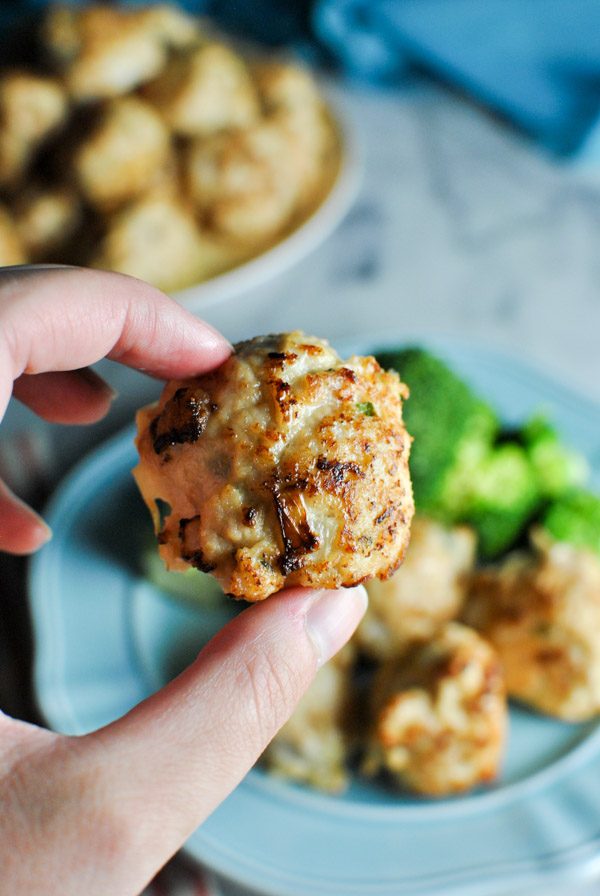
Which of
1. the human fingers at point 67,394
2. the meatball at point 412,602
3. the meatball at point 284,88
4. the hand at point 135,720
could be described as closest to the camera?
the hand at point 135,720

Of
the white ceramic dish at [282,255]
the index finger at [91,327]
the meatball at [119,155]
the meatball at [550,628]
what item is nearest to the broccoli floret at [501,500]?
the meatball at [550,628]

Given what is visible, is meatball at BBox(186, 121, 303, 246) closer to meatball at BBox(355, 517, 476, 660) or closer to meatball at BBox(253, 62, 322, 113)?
meatball at BBox(253, 62, 322, 113)

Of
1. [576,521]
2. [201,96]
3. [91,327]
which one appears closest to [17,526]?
[91,327]

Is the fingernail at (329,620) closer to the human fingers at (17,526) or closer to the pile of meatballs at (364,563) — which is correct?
the pile of meatballs at (364,563)

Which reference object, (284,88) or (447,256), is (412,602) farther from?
(284,88)

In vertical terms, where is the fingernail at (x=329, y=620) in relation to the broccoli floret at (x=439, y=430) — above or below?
above

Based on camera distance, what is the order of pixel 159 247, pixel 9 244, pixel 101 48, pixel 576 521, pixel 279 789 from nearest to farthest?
1. pixel 279 789
2. pixel 576 521
3. pixel 9 244
4. pixel 159 247
5. pixel 101 48
